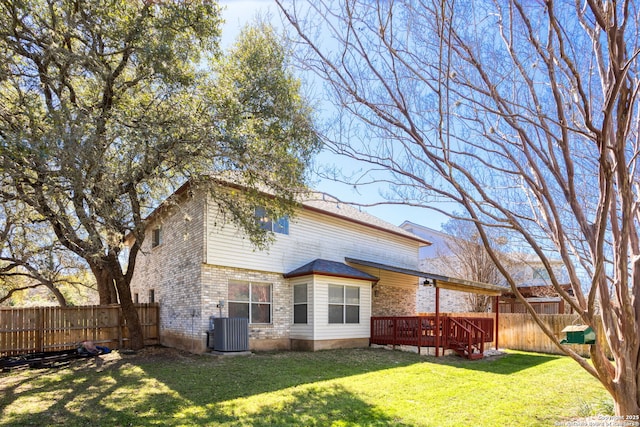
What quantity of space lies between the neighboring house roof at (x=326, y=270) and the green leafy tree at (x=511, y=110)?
25.8 feet

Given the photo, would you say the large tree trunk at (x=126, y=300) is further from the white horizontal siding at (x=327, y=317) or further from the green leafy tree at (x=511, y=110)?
the green leafy tree at (x=511, y=110)

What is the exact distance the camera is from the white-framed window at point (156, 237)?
15562 mm

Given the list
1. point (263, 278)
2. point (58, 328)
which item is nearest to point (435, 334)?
point (263, 278)

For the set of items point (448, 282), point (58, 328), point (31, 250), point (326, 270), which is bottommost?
point (58, 328)

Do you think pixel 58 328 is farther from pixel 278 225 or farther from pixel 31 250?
pixel 278 225

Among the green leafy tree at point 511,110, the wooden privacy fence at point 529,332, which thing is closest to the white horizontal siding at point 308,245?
the wooden privacy fence at point 529,332

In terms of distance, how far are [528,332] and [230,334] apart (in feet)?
35.8

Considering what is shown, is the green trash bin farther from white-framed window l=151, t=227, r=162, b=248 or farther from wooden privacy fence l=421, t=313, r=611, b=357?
white-framed window l=151, t=227, r=162, b=248

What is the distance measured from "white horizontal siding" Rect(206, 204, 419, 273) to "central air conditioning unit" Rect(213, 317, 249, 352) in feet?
5.72

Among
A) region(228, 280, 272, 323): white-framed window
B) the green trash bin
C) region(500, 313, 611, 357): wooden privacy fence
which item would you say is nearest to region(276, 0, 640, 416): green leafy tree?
the green trash bin

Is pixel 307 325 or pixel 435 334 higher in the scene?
pixel 307 325

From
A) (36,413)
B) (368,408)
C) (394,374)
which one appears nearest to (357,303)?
(394,374)

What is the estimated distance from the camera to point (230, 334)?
11398 millimetres

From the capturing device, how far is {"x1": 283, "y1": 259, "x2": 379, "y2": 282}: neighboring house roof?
13195mm
